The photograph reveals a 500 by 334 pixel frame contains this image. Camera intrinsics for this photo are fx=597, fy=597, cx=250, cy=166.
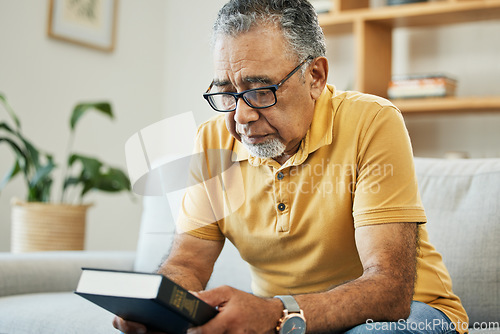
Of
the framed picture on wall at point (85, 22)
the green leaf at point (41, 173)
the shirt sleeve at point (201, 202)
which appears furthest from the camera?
the framed picture on wall at point (85, 22)

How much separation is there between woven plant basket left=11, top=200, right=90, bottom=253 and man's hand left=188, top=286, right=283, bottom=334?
161 cm

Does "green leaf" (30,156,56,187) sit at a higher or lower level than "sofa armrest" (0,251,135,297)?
higher

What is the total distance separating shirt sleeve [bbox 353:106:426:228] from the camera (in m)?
1.11

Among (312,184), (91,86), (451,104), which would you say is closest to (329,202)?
(312,184)

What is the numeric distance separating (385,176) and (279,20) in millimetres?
372

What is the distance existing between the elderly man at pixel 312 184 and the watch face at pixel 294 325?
10cm

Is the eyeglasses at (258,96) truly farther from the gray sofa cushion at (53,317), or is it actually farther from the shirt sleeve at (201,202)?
the gray sofa cushion at (53,317)

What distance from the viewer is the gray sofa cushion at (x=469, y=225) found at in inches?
56.9

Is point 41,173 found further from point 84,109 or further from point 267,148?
point 267,148

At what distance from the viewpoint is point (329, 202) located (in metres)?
1.21

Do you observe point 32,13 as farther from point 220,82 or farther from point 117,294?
point 117,294

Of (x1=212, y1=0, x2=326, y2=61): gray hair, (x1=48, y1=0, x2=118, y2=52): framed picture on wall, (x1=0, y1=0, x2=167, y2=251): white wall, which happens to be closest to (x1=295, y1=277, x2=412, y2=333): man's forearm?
(x1=212, y1=0, x2=326, y2=61): gray hair

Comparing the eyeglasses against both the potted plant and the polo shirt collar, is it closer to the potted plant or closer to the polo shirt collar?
the polo shirt collar

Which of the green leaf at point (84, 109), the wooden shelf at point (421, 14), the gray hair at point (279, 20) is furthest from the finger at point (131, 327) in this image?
the wooden shelf at point (421, 14)
